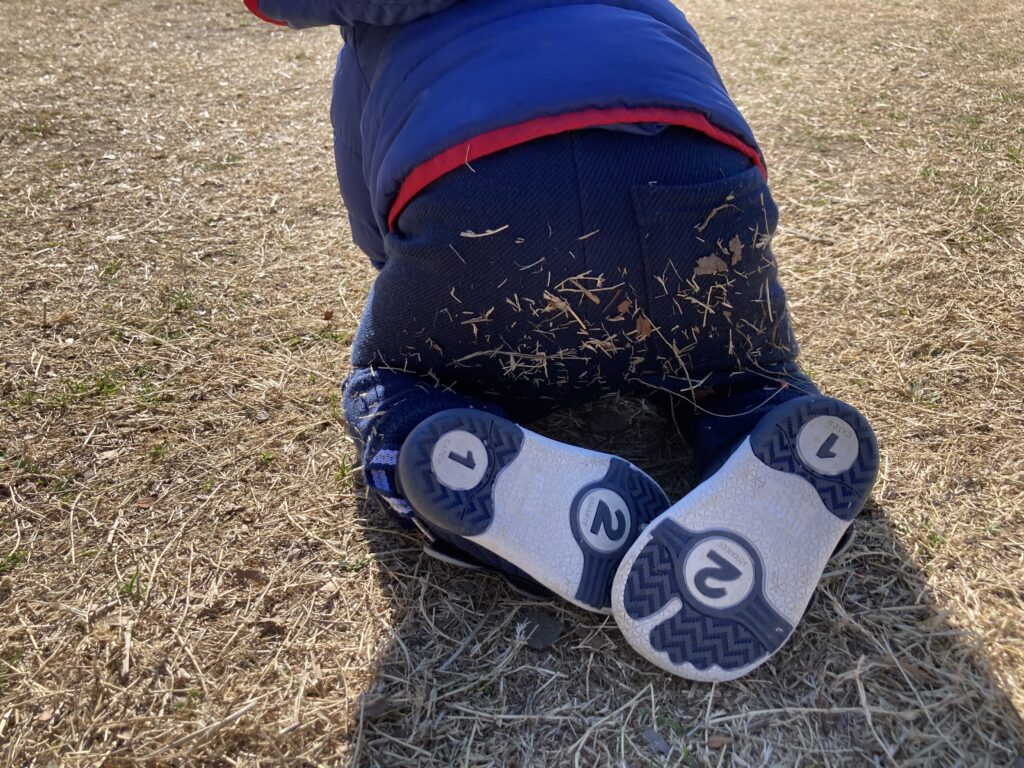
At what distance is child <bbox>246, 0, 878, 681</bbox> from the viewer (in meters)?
1.40

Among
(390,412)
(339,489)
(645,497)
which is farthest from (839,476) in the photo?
(339,489)

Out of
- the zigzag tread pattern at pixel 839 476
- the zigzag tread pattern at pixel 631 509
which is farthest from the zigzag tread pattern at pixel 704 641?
the zigzag tread pattern at pixel 839 476

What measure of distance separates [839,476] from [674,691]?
0.45m

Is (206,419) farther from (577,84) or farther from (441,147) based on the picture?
(577,84)

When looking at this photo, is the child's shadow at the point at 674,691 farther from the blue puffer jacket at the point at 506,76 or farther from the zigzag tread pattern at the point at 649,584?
the blue puffer jacket at the point at 506,76

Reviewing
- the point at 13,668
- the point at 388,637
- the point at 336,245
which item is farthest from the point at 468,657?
the point at 336,245

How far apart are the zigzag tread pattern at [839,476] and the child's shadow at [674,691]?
17cm

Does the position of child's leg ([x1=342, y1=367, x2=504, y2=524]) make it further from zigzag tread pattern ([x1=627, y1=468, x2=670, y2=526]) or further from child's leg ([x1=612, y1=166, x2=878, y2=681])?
child's leg ([x1=612, y1=166, x2=878, y2=681])

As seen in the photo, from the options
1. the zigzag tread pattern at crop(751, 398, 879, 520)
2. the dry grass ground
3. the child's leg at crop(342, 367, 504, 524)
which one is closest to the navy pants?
the child's leg at crop(342, 367, 504, 524)

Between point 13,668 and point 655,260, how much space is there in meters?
1.26

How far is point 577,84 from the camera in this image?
1.38 meters

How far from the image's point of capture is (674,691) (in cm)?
142

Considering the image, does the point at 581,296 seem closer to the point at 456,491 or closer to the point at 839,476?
the point at 456,491

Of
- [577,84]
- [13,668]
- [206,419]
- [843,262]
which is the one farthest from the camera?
[843,262]
